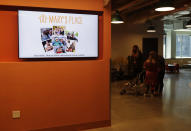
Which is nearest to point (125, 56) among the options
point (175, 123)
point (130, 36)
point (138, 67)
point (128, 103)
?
point (130, 36)

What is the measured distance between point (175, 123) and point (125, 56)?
6.01 metres

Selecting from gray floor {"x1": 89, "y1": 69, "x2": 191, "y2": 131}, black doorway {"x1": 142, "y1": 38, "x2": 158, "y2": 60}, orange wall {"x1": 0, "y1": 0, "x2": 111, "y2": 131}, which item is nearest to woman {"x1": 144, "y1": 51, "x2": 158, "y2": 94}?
gray floor {"x1": 89, "y1": 69, "x2": 191, "y2": 131}

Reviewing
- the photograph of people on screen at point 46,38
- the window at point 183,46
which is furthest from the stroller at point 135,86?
the window at point 183,46

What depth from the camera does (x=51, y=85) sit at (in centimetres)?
343

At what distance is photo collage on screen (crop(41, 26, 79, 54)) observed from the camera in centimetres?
333

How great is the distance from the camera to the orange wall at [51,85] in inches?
126

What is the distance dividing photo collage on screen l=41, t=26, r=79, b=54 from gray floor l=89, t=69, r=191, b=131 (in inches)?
59.8

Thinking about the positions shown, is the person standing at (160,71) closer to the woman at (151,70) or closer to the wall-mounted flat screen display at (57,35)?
the woman at (151,70)

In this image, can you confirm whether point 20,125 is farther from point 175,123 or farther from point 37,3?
point 175,123

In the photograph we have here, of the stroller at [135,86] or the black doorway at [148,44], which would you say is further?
the black doorway at [148,44]

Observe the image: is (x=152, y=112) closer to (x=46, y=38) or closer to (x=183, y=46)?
(x=46, y=38)

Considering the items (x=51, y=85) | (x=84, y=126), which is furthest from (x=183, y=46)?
(x=51, y=85)

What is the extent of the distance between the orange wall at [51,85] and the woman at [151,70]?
105 inches

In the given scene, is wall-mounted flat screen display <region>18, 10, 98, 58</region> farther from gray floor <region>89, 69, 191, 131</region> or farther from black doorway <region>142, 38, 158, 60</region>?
black doorway <region>142, 38, 158, 60</region>
